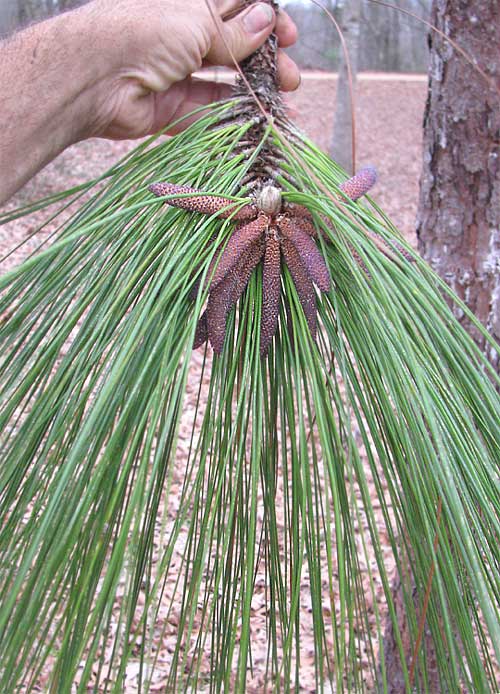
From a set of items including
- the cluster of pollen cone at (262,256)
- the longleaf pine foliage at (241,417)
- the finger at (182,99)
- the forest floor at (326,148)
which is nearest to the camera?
the longleaf pine foliage at (241,417)

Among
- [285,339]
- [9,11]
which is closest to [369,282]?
[285,339]

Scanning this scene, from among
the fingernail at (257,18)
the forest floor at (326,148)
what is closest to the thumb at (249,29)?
the fingernail at (257,18)

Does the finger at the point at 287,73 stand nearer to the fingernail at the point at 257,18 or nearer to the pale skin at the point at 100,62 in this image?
the pale skin at the point at 100,62

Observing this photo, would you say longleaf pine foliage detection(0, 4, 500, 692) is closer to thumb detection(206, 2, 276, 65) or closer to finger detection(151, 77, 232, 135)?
thumb detection(206, 2, 276, 65)

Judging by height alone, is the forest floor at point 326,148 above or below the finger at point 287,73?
above

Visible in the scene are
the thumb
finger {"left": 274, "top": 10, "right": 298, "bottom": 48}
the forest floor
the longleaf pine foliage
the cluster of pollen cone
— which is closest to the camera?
the longleaf pine foliage

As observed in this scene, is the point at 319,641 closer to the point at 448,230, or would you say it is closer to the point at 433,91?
the point at 448,230

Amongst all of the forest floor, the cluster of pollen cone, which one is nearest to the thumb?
the cluster of pollen cone

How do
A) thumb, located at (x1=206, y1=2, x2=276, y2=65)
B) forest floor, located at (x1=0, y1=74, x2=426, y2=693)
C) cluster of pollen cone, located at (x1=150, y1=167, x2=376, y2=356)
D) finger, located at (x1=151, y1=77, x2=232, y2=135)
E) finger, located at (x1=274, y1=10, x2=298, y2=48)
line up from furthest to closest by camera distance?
forest floor, located at (x1=0, y1=74, x2=426, y2=693), finger, located at (x1=151, y1=77, x2=232, y2=135), finger, located at (x1=274, y1=10, x2=298, y2=48), thumb, located at (x1=206, y1=2, x2=276, y2=65), cluster of pollen cone, located at (x1=150, y1=167, x2=376, y2=356)
